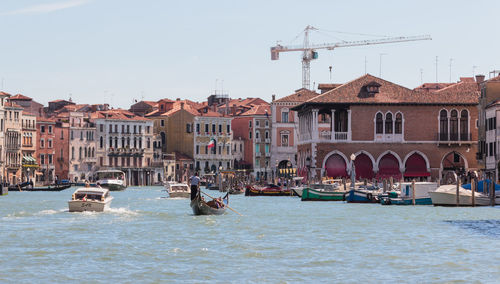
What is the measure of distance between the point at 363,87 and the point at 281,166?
2941 centimetres

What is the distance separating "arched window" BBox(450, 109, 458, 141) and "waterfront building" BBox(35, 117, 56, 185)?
166ft

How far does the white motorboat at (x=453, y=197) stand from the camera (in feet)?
153

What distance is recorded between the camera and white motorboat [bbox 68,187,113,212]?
1601 inches

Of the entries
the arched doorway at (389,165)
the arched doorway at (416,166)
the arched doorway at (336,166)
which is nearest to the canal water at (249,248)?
the arched doorway at (336,166)

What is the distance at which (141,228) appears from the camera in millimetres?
34500

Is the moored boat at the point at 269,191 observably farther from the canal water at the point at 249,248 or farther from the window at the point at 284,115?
the canal water at the point at 249,248

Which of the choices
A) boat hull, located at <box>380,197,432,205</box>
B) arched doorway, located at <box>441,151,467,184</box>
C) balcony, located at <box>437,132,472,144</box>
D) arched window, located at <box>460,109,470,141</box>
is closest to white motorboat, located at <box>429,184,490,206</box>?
boat hull, located at <box>380,197,432,205</box>

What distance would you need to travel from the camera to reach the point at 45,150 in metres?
111

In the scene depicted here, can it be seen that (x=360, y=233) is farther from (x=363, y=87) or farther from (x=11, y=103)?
(x=11, y=103)

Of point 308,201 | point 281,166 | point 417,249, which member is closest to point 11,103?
point 281,166

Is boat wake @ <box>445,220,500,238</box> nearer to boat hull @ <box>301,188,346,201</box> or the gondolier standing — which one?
the gondolier standing

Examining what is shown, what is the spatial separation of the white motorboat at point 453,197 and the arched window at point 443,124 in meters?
21.0

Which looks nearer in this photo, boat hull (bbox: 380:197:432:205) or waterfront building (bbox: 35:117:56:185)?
boat hull (bbox: 380:197:432:205)

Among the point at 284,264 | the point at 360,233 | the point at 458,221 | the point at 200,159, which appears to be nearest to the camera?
the point at 284,264
